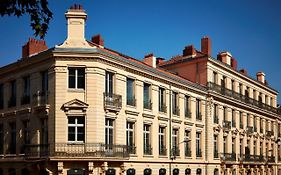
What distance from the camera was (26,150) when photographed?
1115 inches

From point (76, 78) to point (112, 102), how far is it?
2948 millimetres

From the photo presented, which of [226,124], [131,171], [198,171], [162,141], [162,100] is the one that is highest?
[162,100]

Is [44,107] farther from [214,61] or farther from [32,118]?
[214,61]

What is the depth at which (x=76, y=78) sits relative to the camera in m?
27.0

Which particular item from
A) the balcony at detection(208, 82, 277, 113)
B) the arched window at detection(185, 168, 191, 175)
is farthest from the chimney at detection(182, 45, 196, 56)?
the arched window at detection(185, 168, 191, 175)

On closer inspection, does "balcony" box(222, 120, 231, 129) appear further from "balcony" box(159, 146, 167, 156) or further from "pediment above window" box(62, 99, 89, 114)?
"pediment above window" box(62, 99, 89, 114)

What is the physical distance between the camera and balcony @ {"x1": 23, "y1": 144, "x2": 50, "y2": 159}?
26581 millimetres

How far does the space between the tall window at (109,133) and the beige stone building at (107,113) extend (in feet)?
0.22

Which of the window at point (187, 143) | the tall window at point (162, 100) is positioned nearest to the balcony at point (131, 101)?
the tall window at point (162, 100)

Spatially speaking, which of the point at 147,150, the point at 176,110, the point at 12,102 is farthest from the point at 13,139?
the point at 176,110

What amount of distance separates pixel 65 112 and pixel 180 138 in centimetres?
1256

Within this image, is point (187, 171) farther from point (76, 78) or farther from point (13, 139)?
point (13, 139)

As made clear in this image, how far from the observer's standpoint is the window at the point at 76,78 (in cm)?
2695

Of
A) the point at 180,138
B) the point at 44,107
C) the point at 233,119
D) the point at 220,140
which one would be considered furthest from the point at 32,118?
the point at 233,119
